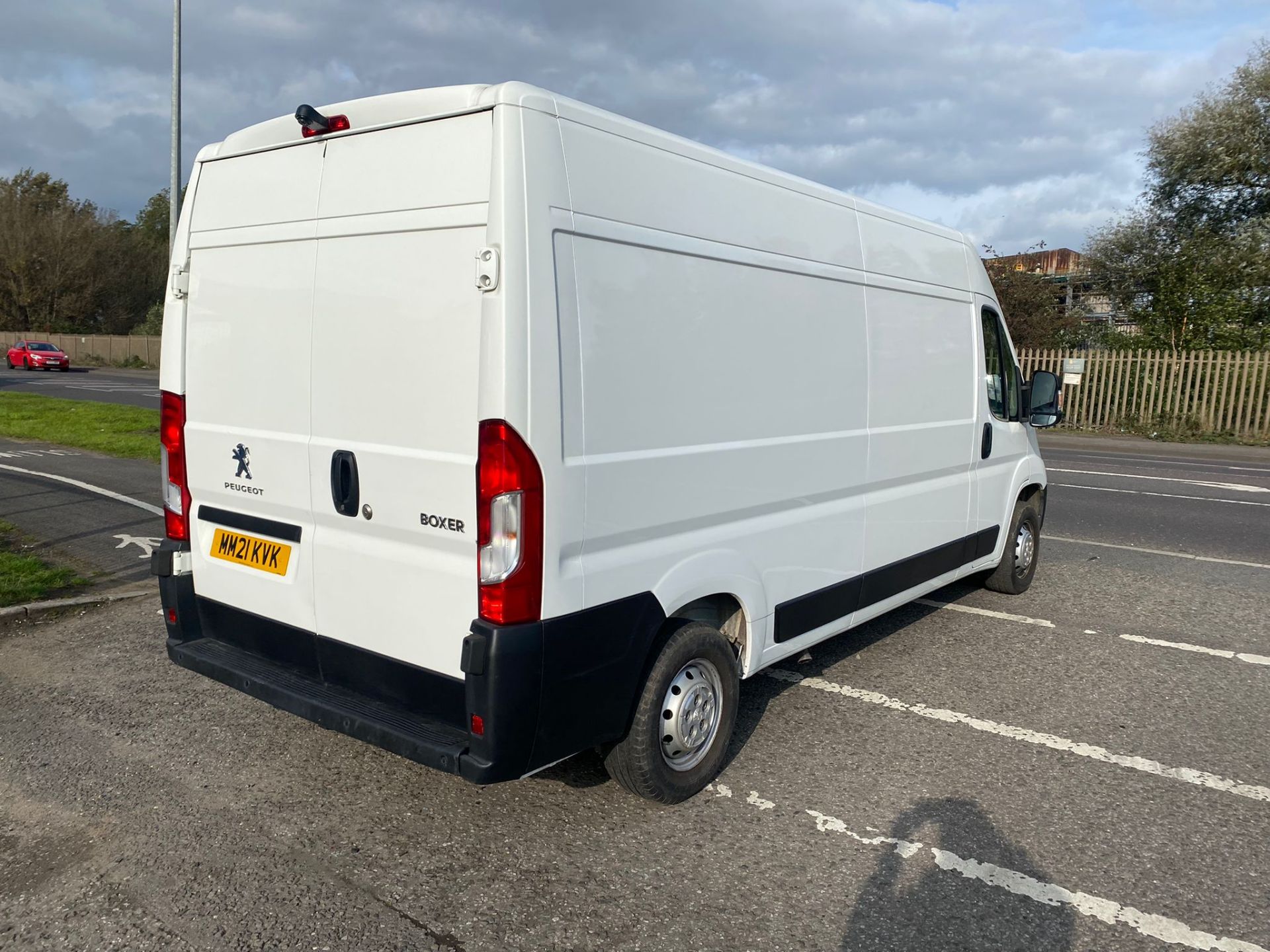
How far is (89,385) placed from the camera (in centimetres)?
3128

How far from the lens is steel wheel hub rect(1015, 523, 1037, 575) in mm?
6848

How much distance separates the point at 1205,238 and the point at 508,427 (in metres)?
28.7

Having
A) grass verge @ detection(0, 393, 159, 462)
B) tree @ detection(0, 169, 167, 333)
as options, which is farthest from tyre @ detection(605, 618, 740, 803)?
tree @ detection(0, 169, 167, 333)

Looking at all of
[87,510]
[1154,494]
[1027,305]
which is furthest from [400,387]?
[1027,305]

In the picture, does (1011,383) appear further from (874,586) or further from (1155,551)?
(1155,551)

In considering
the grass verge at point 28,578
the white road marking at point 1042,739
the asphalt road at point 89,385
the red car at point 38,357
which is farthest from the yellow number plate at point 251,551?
the red car at point 38,357

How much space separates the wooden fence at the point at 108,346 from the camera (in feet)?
167

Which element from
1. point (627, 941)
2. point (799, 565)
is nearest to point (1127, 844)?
point (799, 565)

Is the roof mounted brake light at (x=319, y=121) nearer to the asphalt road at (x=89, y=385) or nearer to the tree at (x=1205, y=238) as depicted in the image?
the asphalt road at (x=89, y=385)

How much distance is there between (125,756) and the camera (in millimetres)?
4047

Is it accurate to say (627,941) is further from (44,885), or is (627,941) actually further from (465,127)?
(465,127)

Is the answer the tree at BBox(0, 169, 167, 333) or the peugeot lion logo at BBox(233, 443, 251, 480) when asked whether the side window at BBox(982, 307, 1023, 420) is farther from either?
the tree at BBox(0, 169, 167, 333)

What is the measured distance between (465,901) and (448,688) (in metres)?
0.66

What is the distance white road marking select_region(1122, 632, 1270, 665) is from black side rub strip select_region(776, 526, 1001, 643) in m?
0.94
